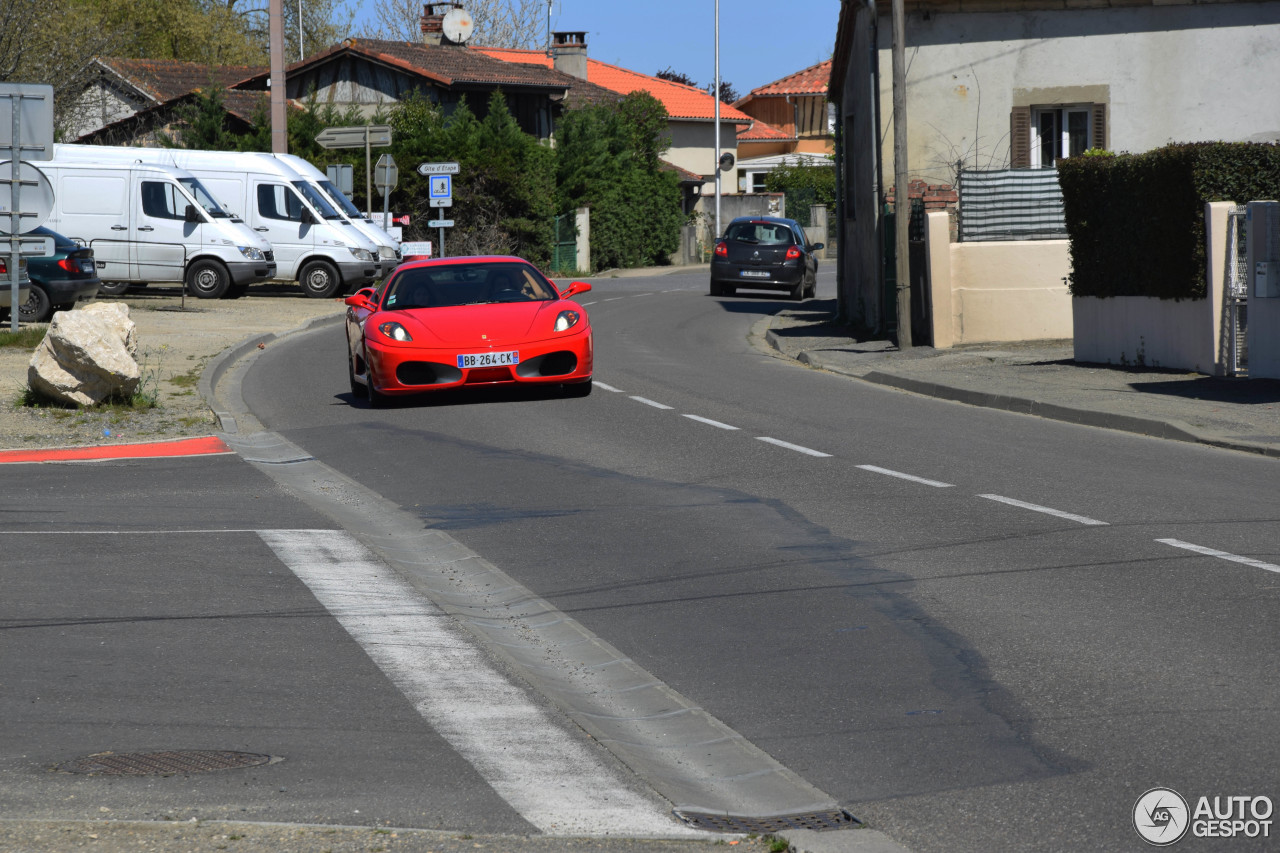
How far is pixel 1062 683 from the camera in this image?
18.1ft

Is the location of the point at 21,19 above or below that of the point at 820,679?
Result: above

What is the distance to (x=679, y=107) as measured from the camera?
8100 cm

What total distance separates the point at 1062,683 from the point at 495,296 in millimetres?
10888

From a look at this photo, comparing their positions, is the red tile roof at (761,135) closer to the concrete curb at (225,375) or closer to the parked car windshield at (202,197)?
the parked car windshield at (202,197)

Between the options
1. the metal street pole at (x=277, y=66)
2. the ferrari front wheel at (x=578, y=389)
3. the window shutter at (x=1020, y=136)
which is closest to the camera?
the ferrari front wheel at (x=578, y=389)

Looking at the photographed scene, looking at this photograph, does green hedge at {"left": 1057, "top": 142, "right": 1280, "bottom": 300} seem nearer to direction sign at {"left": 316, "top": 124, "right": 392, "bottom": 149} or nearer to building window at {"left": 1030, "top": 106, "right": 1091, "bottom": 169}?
building window at {"left": 1030, "top": 106, "right": 1091, "bottom": 169}

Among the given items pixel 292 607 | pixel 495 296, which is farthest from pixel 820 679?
pixel 495 296

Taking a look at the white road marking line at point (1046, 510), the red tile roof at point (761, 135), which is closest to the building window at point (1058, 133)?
the white road marking line at point (1046, 510)

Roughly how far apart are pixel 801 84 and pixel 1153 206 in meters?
87.2

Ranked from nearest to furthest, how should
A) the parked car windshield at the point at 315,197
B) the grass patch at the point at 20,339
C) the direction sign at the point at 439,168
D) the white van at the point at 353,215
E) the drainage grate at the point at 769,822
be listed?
the drainage grate at the point at 769,822 < the grass patch at the point at 20,339 < the parked car windshield at the point at 315,197 < the white van at the point at 353,215 < the direction sign at the point at 439,168

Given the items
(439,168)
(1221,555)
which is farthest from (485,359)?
(439,168)

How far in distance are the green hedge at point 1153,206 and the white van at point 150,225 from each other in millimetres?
18004

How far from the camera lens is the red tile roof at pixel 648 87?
7569 cm

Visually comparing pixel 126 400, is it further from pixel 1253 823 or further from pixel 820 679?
pixel 1253 823
